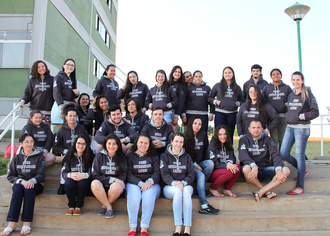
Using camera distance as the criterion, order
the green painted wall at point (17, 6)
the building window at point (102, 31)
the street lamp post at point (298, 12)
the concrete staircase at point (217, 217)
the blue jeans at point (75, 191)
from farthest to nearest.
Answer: the building window at point (102, 31) → the green painted wall at point (17, 6) → the street lamp post at point (298, 12) → the blue jeans at point (75, 191) → the concrete staircase at point (217, 217)

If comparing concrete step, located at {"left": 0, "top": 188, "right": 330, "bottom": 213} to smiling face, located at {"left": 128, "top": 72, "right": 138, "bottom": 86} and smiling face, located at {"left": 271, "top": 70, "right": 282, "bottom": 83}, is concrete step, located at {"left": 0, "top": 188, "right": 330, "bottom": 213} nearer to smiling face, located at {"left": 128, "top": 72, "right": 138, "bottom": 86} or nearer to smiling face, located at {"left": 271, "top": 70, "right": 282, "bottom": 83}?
smiling face, located at {"left": 271, "top": 70, "right": 282, "bottom": 83}

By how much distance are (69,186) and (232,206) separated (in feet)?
8.28

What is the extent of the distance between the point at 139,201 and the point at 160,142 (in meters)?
1.16

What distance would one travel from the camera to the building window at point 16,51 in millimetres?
8734

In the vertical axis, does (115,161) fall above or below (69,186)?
above

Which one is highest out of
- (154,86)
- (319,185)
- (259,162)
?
(154,86)

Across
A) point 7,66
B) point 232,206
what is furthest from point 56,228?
point 7,66

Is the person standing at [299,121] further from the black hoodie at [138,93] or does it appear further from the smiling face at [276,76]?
the black hoodie at [138,93]

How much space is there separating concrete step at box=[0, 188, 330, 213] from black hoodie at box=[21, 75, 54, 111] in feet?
6.25

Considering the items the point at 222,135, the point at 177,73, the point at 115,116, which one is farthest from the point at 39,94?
the point at 222,135

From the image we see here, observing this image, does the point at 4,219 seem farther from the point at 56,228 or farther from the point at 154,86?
the point at 154,86

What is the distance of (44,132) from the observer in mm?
4371

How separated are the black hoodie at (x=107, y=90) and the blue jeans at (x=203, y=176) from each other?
2786 millimetres

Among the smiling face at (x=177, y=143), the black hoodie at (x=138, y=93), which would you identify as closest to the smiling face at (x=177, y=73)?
the black hoodie at (x=138, y=93)
